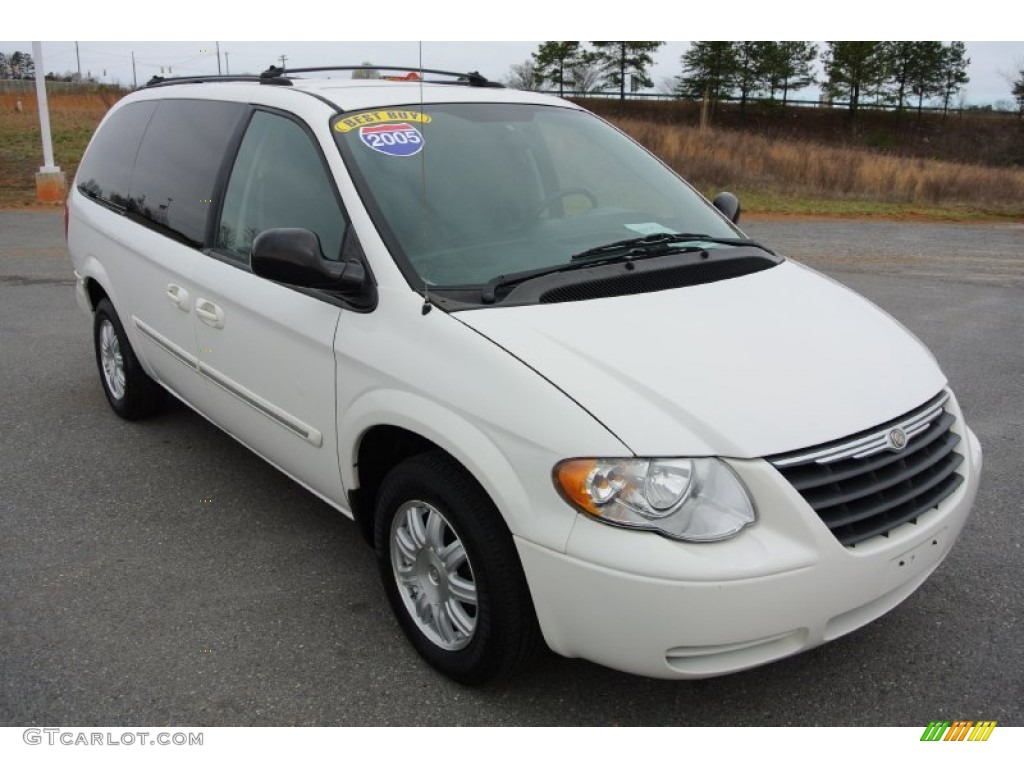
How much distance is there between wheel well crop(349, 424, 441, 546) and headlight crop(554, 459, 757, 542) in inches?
29.7

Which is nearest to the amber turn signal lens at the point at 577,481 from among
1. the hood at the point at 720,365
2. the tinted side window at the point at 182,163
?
the hood at the point at 720,365

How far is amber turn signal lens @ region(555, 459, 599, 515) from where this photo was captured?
2307 millimetres

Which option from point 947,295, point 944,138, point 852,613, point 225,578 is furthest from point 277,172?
point 944,138

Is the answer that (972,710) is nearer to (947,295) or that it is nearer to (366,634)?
(366,634)

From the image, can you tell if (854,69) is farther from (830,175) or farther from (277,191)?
(277,191)

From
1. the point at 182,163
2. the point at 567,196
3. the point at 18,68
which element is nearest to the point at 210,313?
the point at 182,163

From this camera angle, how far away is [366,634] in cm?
316

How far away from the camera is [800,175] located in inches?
902

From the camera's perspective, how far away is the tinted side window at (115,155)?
4754 millimetres

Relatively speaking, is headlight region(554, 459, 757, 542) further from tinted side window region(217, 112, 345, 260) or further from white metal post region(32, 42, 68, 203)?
white metal post region(32, 42, 68, 203)

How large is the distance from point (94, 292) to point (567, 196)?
10.4 ft

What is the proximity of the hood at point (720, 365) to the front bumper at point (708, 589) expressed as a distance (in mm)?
167
